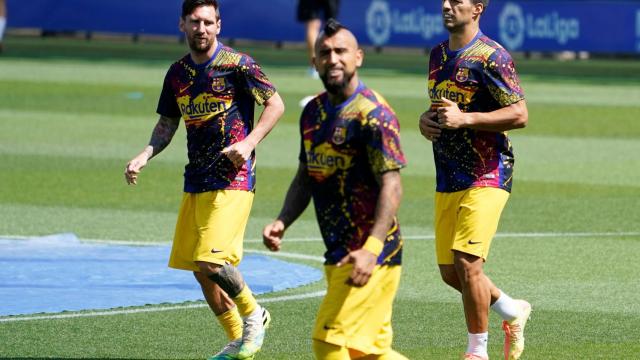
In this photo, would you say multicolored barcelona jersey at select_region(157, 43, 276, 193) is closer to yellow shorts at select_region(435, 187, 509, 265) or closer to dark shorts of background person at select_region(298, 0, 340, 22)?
yellow shorts at select_region(435, 187, 509, 265)

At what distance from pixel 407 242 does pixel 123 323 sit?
4242 millimetres

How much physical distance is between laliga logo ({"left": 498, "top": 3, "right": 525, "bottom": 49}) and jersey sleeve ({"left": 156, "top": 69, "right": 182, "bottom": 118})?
104 ft

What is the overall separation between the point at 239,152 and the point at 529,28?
32.6 meters

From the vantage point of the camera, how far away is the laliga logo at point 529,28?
4025cm

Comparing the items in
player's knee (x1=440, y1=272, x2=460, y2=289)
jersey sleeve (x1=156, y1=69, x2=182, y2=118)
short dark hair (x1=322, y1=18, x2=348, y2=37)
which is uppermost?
short dark hair (x1=322, y1=18, x2=348, y2=37)

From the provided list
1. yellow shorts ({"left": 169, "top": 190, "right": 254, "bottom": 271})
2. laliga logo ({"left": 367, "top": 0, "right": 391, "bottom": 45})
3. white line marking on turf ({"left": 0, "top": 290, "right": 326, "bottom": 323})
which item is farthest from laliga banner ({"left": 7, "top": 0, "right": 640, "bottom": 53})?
yellow shorts ({"left": 169, "top": 190, "right": 254, "bottom": 271})

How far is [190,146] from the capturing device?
9.14 meters

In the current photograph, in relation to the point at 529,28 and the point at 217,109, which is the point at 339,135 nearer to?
the point at 217,109

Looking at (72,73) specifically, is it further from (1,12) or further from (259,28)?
(259,28)

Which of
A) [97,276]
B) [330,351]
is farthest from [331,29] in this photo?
[97,276]

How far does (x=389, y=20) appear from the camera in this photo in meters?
41.7

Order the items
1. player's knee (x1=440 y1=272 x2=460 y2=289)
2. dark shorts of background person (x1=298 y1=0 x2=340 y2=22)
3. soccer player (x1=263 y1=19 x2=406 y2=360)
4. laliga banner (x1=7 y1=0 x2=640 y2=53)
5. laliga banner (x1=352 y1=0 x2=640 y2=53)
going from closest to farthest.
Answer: soccer player (x1=263 y1=19 x2=406 y2=360)
player's knee (x1=440 y1=272 x2=460 y2=289)
dark shorts of background person (x1=298 y1=0 x2=340 y2=22)
laliga banner (x1=352 y1=0 x2=640 y2=53)
laliga banner (x1=7 y1=0 x2=640 y2=53)

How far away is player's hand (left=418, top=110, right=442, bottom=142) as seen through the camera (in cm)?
882

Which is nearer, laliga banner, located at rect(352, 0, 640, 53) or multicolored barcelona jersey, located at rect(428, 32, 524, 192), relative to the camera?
multicolored barcelona jersey, located at rect(428, 32, 524, 192)
